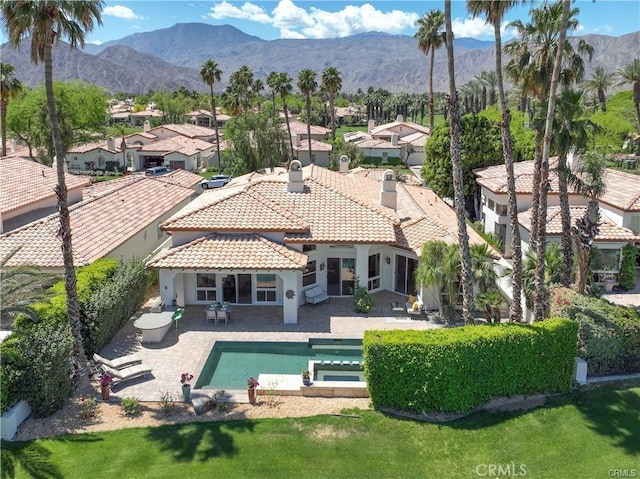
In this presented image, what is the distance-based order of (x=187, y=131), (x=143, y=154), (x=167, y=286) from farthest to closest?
(x=187, y=131) → (x=143, y=154) → (x=167, y=286)

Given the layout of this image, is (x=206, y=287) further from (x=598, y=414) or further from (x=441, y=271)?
(x=598, y=414)

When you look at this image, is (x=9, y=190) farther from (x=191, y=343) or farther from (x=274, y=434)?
(x=274, y=434)

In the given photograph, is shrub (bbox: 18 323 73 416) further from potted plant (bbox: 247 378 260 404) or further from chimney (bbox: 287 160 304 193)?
chimney (bbox: 287 160 304 193)

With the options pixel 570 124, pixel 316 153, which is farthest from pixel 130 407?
pixel 316 153

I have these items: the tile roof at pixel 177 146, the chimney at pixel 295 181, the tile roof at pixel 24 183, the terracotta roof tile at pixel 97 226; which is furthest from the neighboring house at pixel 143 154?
the chimney at pixel 295 181

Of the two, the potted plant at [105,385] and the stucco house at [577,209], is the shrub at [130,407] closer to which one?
the potted plant at [105,385]

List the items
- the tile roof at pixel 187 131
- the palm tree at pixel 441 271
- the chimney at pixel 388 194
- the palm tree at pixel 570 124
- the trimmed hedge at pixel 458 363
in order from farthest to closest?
1. the tile roof at pixel 187 131
2. the chimney at pixel 388 194
3. the palm tree at pixel 441 271
4. the palm tree at pixel 570 124
5. the trimmed hedge at pixel 458 363
